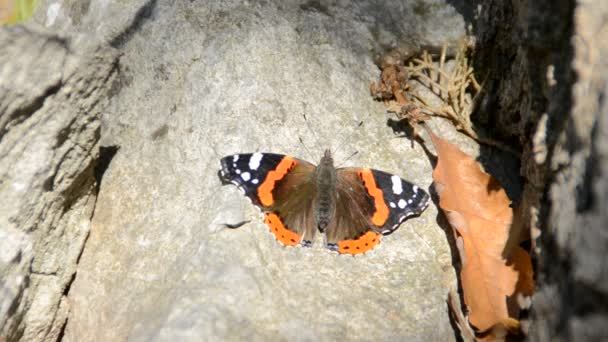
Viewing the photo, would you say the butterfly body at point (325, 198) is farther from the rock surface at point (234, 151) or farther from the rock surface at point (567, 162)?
the rock surface at point (567, 162)

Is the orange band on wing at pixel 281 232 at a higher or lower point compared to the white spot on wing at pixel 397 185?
lower

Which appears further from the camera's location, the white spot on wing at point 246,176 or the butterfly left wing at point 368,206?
the butterfly left wing at point 368,206

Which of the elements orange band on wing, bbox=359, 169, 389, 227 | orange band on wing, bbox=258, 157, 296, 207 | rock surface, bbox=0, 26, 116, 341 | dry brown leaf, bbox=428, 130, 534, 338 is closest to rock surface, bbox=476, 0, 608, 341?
dry brown leaf, bbox=428, 130, 534, 338

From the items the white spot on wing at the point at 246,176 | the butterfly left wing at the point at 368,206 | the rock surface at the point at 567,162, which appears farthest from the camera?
the butterfly left wing at the point at 368,206

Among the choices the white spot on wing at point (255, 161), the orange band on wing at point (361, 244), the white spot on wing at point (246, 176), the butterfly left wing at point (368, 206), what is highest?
the white spot on wing at point (255, 161)

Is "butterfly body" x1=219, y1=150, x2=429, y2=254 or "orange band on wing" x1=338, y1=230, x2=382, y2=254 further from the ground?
"butterfly body" x1=219, y1=150, x2=429, y2=254

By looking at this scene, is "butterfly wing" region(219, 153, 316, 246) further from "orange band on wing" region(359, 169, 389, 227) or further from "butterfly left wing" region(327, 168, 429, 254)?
"orange band on wing" region(359, 169, 389, 227)

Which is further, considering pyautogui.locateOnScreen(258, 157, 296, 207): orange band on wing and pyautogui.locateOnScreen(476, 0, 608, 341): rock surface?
pyautogui.locateOnScreen(258, 157, 296, 207): orange band on wing

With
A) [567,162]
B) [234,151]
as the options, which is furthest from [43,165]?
[567,162]

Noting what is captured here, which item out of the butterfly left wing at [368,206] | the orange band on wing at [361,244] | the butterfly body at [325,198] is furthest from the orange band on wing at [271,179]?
the orange band on wing at [361,244]
